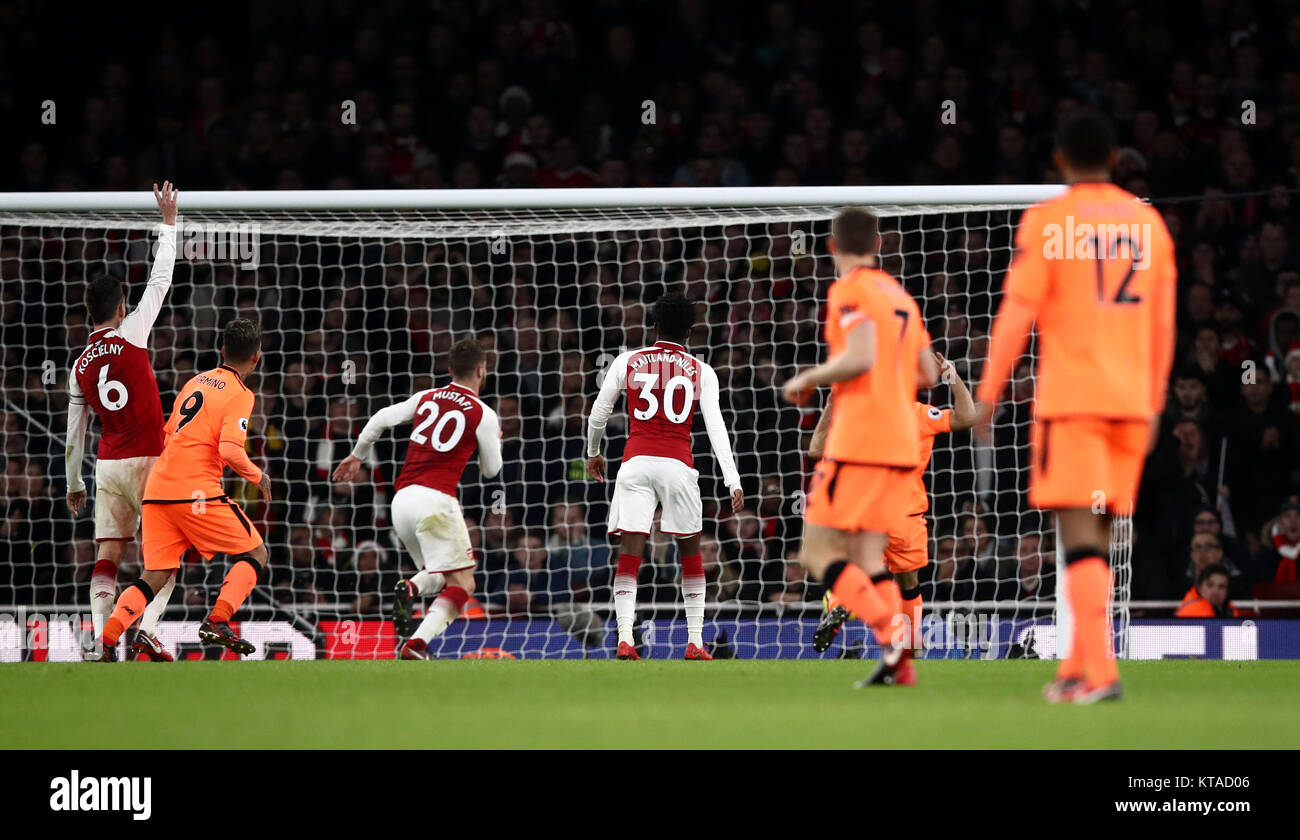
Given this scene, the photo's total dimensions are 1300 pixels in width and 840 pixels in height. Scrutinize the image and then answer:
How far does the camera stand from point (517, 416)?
11.9 meters

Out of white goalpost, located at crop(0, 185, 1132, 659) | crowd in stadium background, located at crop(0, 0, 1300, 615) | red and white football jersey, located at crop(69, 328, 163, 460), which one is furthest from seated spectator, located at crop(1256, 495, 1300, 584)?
red and white football jersey, located at crop(69, 328, 163, 460)

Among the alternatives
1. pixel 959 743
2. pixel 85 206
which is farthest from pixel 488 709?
pixel 85 206

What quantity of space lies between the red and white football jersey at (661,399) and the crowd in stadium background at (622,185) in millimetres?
2099

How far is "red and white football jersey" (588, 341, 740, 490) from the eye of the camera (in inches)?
351

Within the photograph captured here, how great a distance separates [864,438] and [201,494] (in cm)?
426

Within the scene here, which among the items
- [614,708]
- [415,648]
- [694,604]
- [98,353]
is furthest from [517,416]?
[614,708]

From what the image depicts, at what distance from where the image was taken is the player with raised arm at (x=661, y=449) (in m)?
8.91

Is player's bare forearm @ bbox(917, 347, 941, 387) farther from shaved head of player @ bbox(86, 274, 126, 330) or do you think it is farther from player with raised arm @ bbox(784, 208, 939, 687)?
shaved head of player @ bbox(86, 274, 126, 330)

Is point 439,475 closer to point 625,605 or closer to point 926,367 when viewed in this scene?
point 625,605

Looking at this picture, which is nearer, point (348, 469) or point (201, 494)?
point (201, 494)

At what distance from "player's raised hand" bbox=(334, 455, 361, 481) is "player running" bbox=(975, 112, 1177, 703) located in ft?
15.0

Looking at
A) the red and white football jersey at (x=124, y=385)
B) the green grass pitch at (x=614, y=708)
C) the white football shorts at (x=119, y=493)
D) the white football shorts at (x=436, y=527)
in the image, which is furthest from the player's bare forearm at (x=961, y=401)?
the white football shorts at (x=119, y=493)

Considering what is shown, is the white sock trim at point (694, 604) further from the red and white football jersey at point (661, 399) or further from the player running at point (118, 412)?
the player running at point (118, 412)

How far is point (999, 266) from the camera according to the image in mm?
13695
